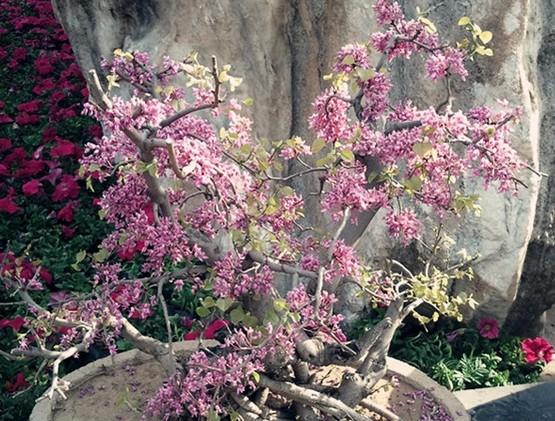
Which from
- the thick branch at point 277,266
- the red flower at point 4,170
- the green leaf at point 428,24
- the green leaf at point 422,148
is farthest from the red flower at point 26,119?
the green leaf at point 422,148

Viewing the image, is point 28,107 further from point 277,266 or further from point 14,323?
point 277,266

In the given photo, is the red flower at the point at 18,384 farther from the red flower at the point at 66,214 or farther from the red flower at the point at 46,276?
the red flower at the point at 66,214

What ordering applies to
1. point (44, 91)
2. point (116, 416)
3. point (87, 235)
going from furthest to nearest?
point (44, 91), point (87, 235), point (116, 416)

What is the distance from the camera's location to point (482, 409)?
378 cm

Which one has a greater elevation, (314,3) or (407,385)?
(314,3)

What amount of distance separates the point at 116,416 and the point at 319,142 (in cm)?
123

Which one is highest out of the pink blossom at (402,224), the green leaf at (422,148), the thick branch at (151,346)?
the green leaf at (422,148)

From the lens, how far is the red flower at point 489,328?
13.4 feet

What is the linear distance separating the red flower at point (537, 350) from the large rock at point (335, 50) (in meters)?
0.21

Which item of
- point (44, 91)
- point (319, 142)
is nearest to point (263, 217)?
point (319, 142)

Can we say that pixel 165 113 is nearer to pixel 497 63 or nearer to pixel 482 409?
pixel 497 63

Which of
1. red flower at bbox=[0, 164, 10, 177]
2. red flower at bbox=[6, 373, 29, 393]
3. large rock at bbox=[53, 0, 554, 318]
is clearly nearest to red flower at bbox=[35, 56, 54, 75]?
red flower at bbox=[0, 164, 10, 177]

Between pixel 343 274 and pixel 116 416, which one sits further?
pixel 116 416

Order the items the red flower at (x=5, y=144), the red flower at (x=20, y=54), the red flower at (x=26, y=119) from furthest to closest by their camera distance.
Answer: the red flower at (x=20, y=54) → the red flower at (x=26, y=119) → the red flower at (x=5, y=144)
